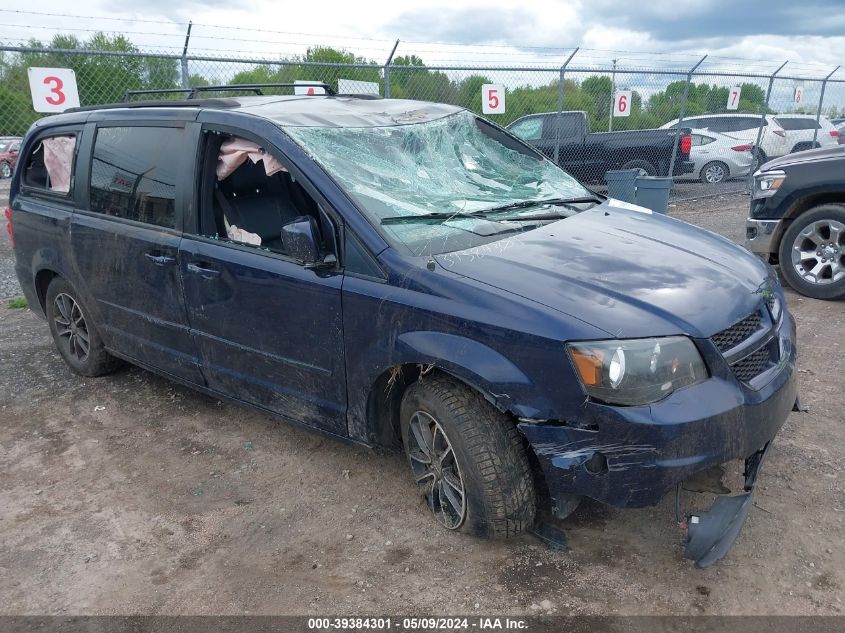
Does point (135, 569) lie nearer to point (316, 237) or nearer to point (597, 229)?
point (316, 237)

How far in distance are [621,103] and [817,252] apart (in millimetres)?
7383

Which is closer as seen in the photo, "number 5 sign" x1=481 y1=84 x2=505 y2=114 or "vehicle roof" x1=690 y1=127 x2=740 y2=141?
"number 5 sign" x1=481 y1=84 x2=505 y2=114

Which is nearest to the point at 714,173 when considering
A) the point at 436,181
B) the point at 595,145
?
the point at 595,145

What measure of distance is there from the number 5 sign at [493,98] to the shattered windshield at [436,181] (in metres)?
7.23

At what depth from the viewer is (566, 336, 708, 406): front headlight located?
2.44m

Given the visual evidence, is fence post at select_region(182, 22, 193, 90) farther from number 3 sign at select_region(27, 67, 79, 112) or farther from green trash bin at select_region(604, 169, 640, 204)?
green trash bin at select_region(604, 169, 640, 204)

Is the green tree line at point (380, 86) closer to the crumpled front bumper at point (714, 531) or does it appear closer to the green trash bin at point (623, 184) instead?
the green trash bin at point (623, 184)

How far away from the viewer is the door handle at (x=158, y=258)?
3.77m

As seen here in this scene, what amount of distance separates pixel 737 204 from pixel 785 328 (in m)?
11.2

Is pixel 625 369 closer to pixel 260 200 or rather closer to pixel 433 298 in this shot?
pixel 433 298

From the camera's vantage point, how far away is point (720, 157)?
1577 centimetres

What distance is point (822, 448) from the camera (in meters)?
3.59

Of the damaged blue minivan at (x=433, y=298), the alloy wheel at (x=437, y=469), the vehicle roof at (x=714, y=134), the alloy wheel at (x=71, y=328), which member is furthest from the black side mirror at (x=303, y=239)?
the vehicle roof at (x=714, y=134)

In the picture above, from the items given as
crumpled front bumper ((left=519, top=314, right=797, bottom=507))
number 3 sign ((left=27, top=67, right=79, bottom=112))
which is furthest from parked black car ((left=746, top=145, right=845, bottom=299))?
number 3 sign ((left=27, top=67, right=79, bottom=112))
